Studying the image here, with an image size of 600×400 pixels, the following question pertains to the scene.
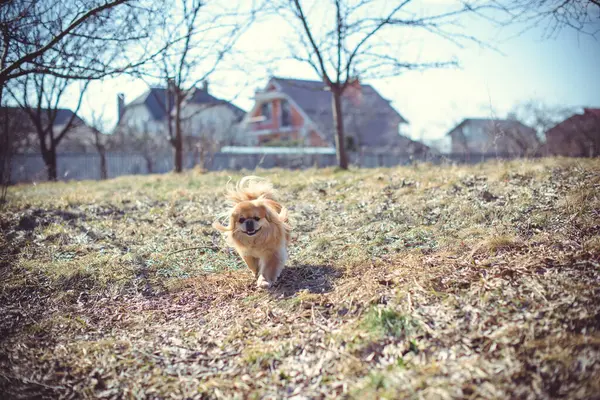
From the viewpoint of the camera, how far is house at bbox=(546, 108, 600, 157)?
15.6 m

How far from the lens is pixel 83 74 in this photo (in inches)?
219

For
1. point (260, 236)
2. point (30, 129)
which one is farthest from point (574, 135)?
point (30, 129)

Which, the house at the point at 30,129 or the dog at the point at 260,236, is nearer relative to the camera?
the dog at the point at 260,236

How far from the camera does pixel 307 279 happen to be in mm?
4344

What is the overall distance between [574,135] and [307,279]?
17.2 meters

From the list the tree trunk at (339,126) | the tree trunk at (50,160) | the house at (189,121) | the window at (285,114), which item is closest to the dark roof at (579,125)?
the tree trunk at (339,126)

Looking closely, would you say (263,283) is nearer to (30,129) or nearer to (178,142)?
(178,142)

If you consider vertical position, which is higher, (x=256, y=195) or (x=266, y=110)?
(x=266, y=110)

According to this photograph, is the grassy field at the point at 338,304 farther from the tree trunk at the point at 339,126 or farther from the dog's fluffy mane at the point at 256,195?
the tree trunk at the point at 339,126

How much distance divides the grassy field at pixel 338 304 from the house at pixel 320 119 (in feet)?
66.2

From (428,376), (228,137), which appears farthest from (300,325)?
(228,137)

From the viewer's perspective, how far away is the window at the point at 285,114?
3082 cm

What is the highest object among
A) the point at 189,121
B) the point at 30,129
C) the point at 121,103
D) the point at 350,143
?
the point at 189,121

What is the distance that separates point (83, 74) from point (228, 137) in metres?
24.2
